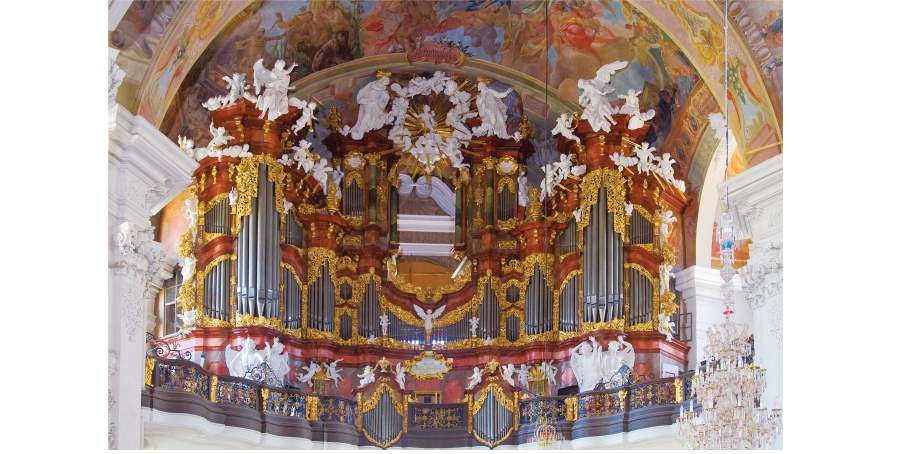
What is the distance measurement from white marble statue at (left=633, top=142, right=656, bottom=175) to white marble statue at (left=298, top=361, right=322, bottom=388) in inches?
221

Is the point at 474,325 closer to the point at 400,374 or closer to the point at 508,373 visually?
the point at 508,373

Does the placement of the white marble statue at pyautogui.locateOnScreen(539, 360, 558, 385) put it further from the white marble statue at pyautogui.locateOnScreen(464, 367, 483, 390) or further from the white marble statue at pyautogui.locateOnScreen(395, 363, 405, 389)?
the white marble statue at pyautogui.locateOnScreen(395, 363, 405, 389)

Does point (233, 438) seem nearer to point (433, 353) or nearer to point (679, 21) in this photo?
point (433, 353)

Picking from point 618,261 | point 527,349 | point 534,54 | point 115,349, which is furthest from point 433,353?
point 115,349

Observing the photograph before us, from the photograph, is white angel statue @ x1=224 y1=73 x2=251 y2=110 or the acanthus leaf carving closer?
the acanthus leaf carving

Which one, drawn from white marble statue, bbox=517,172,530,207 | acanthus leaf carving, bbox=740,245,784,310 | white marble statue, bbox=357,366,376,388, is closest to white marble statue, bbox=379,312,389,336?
white marble statue, bbox=357,366,376,388

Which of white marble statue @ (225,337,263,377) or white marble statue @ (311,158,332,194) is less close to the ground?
white marble statue @ (311,158,332,194)

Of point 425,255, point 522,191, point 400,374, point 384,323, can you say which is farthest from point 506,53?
point 400,374

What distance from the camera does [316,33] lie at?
80.5 ft

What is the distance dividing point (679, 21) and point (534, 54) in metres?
3.71

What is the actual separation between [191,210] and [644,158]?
675cm

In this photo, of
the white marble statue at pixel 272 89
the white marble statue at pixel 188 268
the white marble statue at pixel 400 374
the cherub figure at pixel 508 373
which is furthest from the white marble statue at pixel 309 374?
the white marble statue at pixel 272 89

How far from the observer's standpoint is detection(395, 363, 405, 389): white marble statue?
78.1 feet

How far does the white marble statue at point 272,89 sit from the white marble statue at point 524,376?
5178mm
